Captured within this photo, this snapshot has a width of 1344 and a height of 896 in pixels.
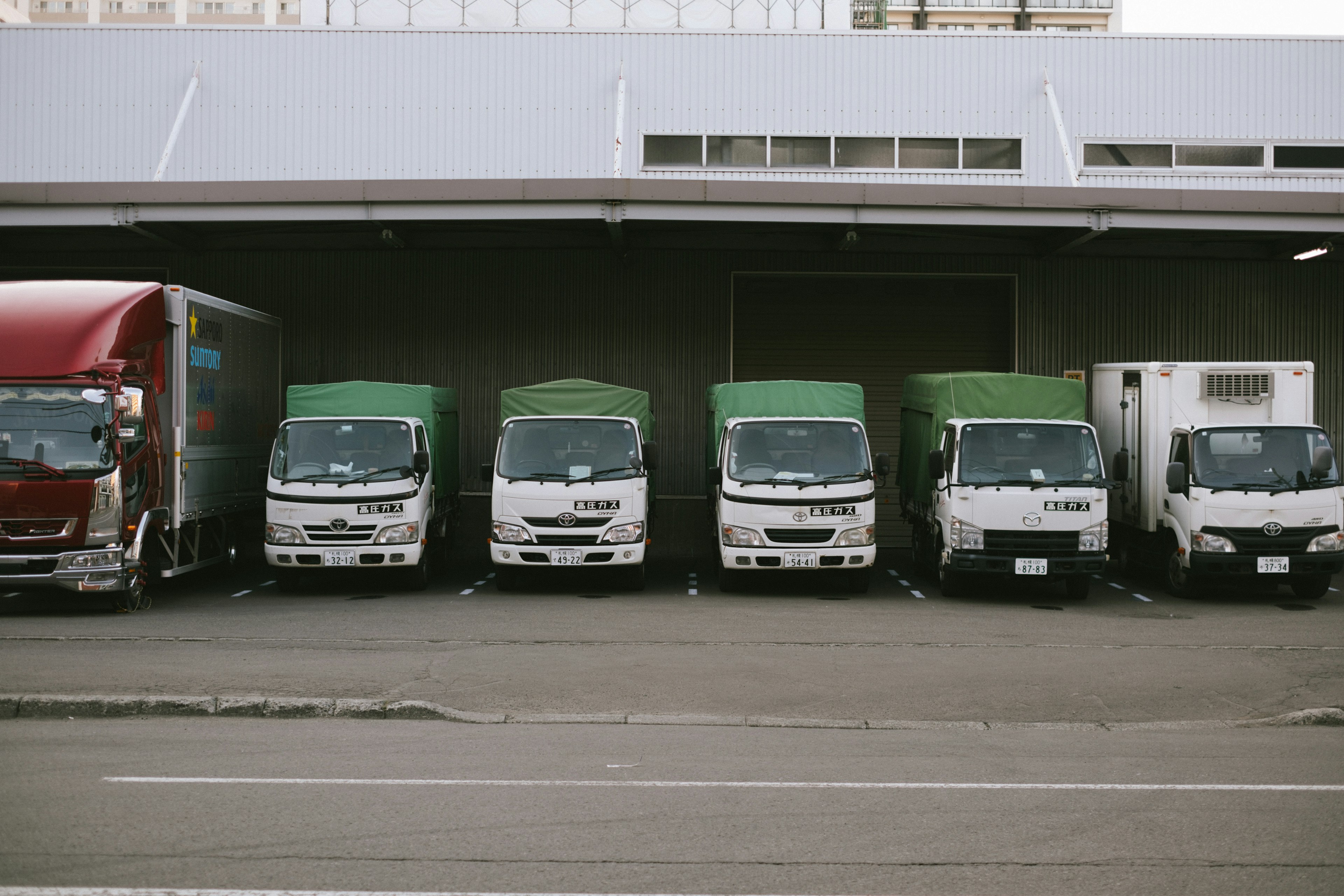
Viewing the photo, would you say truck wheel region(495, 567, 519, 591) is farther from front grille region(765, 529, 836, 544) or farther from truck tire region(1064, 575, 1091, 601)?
truck tire region(1064, 575, 1091, 601)

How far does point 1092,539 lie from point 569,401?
22.3 ft

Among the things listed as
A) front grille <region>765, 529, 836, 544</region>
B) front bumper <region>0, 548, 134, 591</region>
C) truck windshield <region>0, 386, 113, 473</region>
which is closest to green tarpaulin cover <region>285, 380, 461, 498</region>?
truck windshield <region>0, 386, 113, 473</region>

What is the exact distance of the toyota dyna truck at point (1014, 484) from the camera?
13.8 meters

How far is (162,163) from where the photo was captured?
20281 millimetres

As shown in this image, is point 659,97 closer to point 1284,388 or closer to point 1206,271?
point 1206,271

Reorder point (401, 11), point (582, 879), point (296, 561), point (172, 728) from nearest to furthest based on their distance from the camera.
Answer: point (582, 879) < point (172, 728) < point (296, 561) < point (401, 11)

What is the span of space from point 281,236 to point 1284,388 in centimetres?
1541

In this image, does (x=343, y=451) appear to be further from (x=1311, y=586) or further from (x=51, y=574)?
(x=1311, y=586)

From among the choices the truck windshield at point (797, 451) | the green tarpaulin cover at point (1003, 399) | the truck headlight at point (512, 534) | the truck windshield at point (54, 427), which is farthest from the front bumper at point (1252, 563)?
the truck windshield at point (54, 427)

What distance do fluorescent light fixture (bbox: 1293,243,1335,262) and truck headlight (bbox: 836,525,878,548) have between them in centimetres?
1011

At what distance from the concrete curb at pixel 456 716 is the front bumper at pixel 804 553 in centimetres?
595

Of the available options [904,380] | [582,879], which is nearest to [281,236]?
[904,380]

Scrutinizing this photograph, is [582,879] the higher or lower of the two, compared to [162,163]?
lower

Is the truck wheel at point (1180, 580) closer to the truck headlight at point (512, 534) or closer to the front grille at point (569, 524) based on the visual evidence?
the front grille at point (569, 524)
